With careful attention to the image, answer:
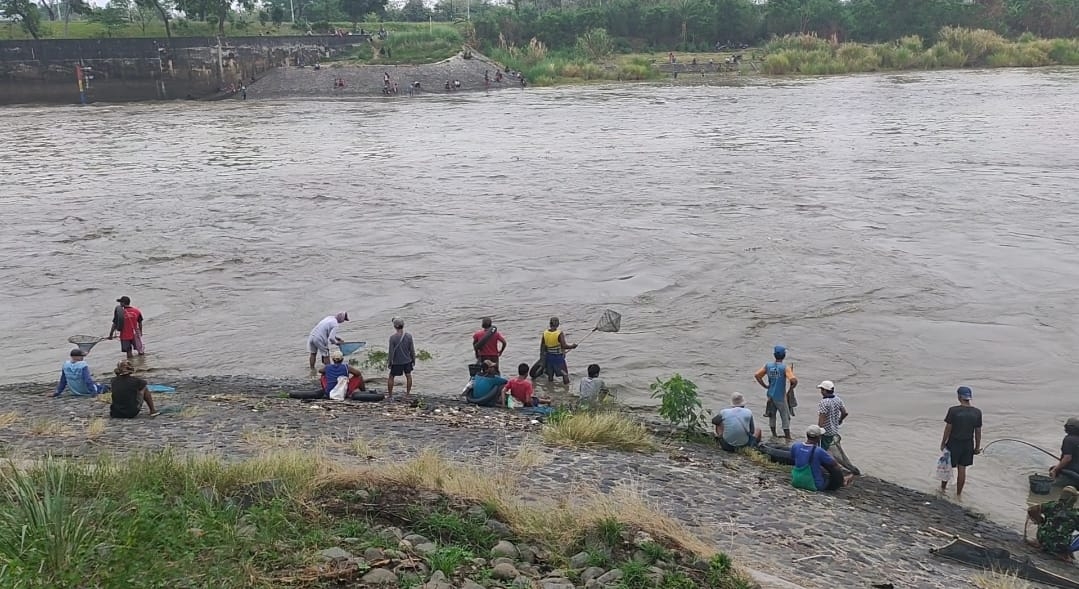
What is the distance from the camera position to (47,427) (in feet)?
36.1

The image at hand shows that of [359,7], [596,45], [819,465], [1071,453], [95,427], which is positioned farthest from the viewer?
[359,7]

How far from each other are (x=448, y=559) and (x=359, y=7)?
8963 cm

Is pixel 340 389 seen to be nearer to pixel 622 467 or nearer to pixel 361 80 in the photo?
pixel 622 467

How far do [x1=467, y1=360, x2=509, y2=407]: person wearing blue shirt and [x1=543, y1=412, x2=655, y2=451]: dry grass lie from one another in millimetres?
1833

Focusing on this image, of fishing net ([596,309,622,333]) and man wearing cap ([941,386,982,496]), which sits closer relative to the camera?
man wearing cap ([941,386,982,496])

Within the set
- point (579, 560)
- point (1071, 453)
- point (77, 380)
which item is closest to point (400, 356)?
point (77, 380)

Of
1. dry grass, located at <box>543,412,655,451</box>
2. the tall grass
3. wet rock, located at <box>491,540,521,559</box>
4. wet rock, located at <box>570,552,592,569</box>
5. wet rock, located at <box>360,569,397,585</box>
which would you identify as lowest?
dry grass, located at <box>543,412,655,451</box>

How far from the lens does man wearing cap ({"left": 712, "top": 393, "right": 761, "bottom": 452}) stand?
11.8 metres

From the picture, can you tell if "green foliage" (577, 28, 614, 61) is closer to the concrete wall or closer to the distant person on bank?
the concrete wall

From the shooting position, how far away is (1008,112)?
4531 cm

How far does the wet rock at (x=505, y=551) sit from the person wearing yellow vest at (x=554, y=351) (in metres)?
7.16

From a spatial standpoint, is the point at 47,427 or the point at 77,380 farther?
the point at 77,380

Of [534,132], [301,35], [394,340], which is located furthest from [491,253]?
[301,35]

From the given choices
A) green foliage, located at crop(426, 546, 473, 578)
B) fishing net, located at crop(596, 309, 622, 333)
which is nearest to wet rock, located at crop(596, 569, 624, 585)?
green foliage, located at crop(426, 546, 473, 578)
